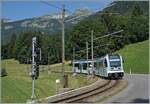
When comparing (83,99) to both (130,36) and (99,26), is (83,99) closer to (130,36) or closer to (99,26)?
(99,26)

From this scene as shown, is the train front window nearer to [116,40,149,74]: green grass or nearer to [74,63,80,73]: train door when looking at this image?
[74,63,80,73]: train door

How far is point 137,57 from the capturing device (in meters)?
140

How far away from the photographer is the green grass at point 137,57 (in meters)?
122

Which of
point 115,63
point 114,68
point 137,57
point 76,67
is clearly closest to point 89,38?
point 137,57

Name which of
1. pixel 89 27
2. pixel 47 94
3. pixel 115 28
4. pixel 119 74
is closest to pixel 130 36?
pixel 115 28

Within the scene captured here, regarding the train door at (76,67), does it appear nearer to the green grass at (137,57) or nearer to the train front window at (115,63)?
the green grass at (137,57)

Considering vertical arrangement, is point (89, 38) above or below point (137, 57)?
above

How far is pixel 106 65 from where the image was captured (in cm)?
5966

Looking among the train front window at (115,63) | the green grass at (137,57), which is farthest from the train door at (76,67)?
the train front window at (115,63)

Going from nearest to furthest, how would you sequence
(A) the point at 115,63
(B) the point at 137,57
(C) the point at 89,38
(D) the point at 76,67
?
(A) the point at 115,63, (D) the point at 76,67, (B) the point at 137,57, (C) the point at 89,38

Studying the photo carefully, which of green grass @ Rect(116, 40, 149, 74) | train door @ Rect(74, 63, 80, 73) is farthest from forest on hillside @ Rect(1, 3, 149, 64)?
train door @ Rect(74, 63, 80, 73)

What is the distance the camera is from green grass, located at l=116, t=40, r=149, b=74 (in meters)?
122

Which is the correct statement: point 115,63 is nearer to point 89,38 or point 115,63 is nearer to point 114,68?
point 114,68

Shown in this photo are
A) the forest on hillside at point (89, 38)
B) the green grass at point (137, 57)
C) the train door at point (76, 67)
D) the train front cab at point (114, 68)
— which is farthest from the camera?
the forest on hillside at point (89, 38)
